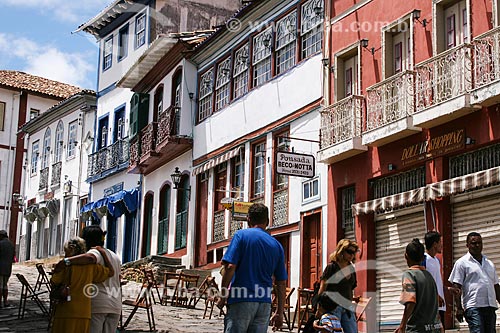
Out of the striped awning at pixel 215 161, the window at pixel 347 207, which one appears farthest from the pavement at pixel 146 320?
the striped awning at pixel 215 161

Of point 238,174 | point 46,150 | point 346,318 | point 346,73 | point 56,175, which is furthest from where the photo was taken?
point 46,150

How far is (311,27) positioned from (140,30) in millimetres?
14026

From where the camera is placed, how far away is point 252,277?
28.6 ft

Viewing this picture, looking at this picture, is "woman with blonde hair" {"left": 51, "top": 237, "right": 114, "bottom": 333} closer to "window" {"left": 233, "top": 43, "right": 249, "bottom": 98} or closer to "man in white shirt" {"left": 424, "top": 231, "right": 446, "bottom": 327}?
"man in white shirt" {"left": 424, "top": 231, "right": 446, "bottom": 327}

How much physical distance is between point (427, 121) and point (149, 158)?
49.1 feet

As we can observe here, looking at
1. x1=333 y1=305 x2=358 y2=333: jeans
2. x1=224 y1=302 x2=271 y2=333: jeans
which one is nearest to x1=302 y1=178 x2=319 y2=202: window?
x1=333 y1=305 x2=358 y2=333: jeans

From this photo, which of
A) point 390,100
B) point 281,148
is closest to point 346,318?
point 390,100

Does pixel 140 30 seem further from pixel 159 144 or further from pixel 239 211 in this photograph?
pixel 239 211

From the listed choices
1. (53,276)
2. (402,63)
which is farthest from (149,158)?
(53,276)

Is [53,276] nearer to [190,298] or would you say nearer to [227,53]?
[190,298]

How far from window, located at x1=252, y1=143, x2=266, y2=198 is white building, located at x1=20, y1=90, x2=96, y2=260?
14996mm

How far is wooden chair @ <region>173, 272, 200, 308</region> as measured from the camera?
21375 millimetres

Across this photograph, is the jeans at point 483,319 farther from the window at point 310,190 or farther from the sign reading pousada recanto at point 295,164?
the window at point 310,190

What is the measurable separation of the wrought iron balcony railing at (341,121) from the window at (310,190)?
1.18 meters
